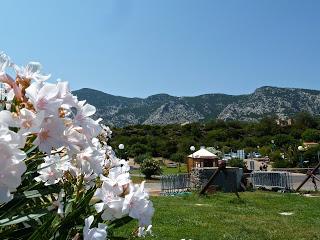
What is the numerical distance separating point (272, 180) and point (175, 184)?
4.38 m


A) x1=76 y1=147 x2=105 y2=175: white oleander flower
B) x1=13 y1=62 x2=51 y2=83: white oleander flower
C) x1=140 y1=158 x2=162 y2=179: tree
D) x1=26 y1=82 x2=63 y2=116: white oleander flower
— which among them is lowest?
x1=76 y1=147 x2=105 y2=175: white oleander flower

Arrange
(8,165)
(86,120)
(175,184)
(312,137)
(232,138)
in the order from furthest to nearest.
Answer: (232,138) → (312,137) → (175,184) → (86,120) → (8,165)

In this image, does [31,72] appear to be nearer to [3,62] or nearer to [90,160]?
[3,62]

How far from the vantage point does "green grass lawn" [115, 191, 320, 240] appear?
27.8 feet

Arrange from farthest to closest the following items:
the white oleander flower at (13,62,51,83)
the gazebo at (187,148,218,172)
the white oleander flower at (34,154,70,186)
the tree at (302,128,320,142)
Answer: the tree at (302,128,320,142)
the gazebo at (187,148,218,172)
the white oleander flower at (34,154,70,186)
the white oleander flower at (13,62,51,83)

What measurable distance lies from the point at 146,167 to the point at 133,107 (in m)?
114

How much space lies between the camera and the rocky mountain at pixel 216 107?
389ft

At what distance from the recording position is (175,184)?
827 inches

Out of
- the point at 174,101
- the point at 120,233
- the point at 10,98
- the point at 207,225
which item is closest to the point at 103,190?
the point at 10,98

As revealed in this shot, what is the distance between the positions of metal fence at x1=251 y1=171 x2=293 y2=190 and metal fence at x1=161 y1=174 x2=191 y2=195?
10.8 feet

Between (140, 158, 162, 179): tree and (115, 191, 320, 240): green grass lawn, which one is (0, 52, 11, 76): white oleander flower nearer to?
(115, 191, 320, 240): green grass lawn

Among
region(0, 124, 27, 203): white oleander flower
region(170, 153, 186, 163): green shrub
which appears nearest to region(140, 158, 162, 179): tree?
region(170, 153, 186, 163): green shrub

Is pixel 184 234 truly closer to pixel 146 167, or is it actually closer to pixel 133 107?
pixel 146 167

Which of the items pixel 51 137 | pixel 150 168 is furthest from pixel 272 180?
Result: pixel 51 137
